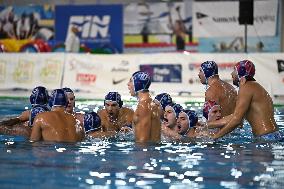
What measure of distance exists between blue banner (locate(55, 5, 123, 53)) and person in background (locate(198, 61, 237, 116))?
16.3 metres

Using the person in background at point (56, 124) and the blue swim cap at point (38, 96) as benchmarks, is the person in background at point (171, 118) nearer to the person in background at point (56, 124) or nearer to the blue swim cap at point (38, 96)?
the person in background at point (56, 124)

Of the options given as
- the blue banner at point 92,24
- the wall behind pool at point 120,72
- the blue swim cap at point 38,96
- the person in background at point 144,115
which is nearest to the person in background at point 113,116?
the blue swim cap at point 38,96

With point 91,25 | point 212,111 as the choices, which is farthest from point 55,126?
point 91,25

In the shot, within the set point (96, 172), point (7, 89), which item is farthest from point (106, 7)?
point (96, 172)

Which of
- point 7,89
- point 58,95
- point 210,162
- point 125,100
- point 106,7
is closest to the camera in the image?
point 210,162

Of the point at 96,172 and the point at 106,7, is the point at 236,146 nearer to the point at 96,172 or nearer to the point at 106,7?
the point at 96,172

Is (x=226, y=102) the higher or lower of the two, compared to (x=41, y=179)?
higher

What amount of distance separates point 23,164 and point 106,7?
20.4 metres

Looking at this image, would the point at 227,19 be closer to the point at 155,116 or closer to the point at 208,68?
the point at 208,68

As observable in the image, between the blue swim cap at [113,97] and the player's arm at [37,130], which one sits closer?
the player's arm at [37,130]

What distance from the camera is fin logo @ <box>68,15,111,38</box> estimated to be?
28.4m

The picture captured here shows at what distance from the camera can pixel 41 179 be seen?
7395 millimetres

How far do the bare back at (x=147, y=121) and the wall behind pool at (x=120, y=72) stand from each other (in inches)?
351

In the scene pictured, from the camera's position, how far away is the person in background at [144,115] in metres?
9.69
